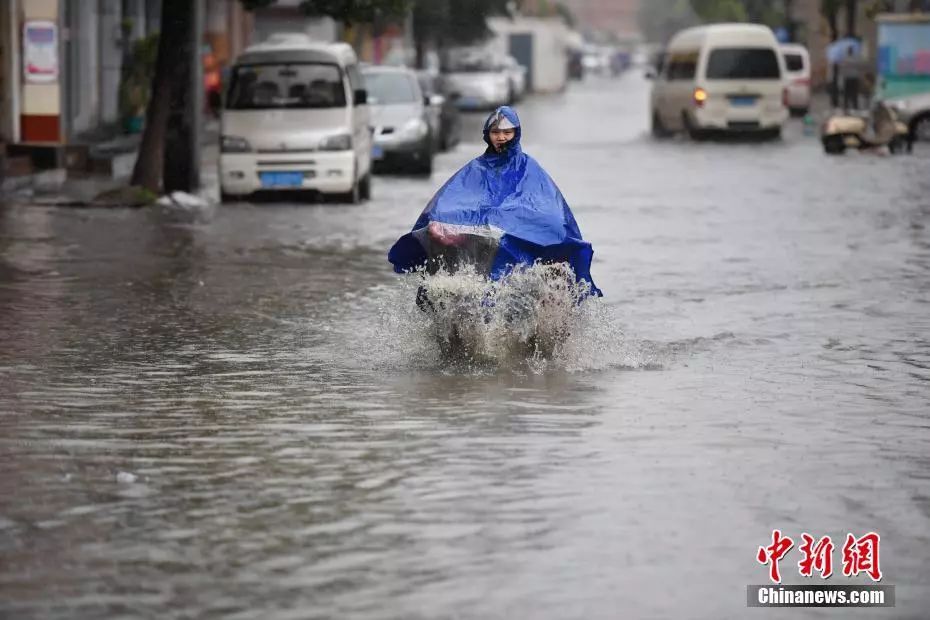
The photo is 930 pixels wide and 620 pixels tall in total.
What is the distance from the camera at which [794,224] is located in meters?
22.7

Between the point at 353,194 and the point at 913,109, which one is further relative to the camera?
the point at 913,109

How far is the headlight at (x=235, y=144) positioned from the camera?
25156 mm

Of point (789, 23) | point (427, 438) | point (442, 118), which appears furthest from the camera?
point (789, 23)

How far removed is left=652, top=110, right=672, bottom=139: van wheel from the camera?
144 feet

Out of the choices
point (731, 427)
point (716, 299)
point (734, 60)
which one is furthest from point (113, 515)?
point (734, 60)

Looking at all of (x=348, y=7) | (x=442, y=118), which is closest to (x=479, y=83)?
(x=442, y=118)

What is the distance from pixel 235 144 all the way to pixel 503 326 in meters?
14.0

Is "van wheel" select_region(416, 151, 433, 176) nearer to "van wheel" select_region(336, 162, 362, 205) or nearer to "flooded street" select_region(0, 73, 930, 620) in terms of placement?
"van wheel" select_region(336, 162, 362, 205)

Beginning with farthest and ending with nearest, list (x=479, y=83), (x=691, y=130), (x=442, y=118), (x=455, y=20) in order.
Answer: (x=455, y=20) < (x=479, y=83) < (x=691, y=130) < (x=442, y=118)

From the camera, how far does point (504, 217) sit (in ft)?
38.4

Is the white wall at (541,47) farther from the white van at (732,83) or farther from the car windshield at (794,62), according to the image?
the white van at (732,83)

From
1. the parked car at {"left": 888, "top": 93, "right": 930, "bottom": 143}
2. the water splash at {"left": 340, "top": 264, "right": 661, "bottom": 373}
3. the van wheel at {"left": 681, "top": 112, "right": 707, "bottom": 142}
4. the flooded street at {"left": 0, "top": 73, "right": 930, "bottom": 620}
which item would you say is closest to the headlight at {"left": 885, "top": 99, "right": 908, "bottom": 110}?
the parked car at {"left": 888, "top": 93, "right": 930, "bottom": 143}

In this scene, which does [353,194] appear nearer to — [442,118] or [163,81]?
[163,81]

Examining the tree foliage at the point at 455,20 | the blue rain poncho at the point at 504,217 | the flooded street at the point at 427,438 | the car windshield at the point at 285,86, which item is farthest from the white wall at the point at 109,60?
the blue rain poncho at the point at 504,217
